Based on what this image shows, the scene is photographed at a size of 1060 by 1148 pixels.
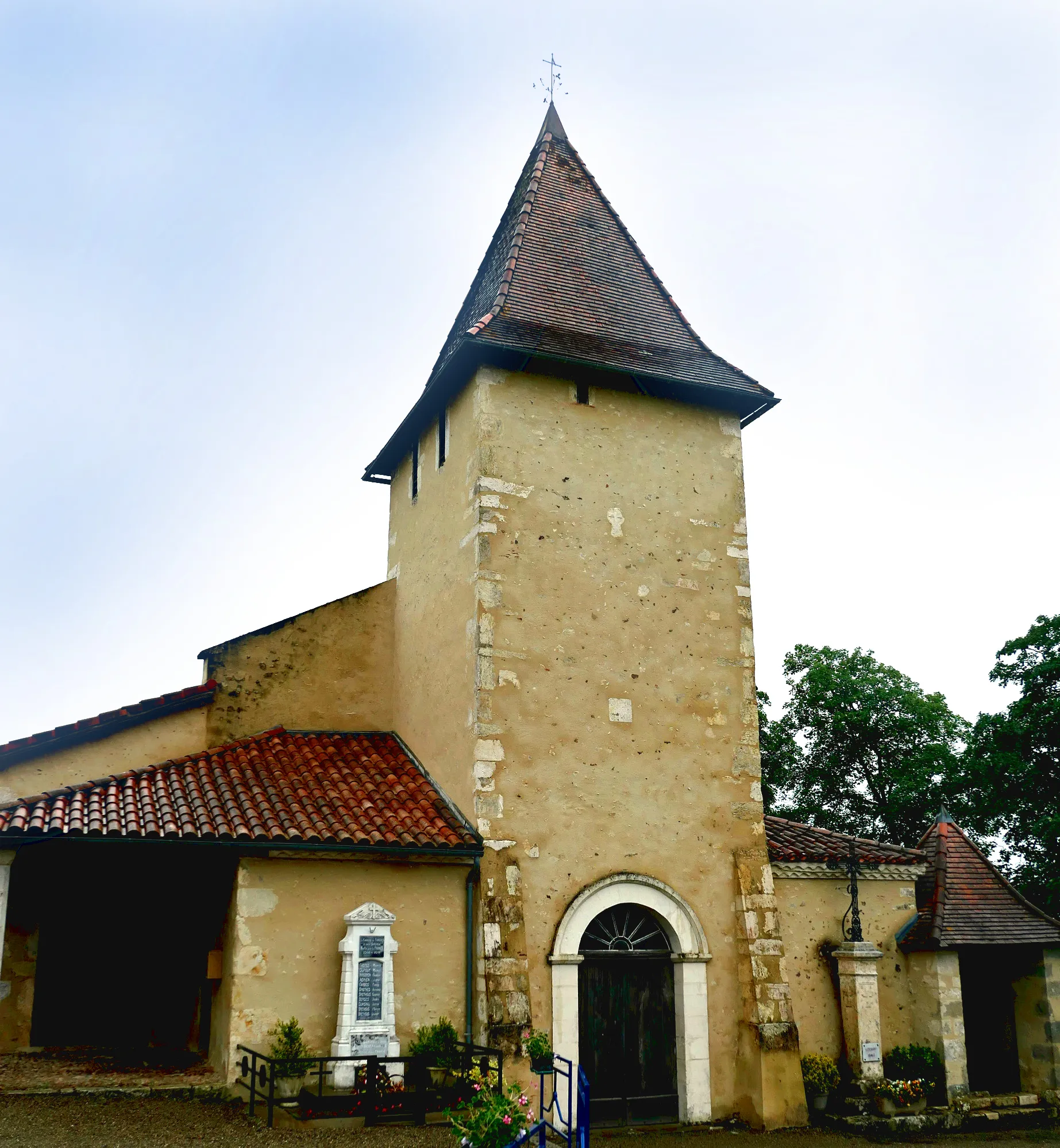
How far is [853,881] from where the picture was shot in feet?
45.1

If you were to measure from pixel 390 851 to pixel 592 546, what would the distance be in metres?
4.55

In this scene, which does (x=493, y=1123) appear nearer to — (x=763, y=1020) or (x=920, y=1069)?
(x=763, y=1020)

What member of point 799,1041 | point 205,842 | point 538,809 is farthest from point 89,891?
point 799,1041

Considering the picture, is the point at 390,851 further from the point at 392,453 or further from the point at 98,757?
the point at 392,453

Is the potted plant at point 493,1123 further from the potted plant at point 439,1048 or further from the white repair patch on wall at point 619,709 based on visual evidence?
the white repair patch on wall at point 619,709

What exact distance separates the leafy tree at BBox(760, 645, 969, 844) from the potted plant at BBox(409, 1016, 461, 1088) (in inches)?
673

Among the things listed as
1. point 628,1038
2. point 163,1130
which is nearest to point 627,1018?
point 628,1038

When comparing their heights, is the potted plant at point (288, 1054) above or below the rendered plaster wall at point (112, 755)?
below

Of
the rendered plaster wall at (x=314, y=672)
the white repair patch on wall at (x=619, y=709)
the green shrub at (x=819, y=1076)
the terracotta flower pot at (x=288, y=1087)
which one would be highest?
the rendered plaster wall at (x=314, y=672)

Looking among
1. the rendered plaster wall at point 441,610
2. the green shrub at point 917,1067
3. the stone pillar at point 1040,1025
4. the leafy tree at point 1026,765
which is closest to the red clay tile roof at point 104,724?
the rendered plaster wall at point 441,610

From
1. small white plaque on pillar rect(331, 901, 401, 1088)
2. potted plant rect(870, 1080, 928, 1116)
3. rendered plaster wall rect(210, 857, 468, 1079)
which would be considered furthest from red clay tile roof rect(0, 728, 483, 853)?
potted plant rect(870, 1080, 928, 1116)

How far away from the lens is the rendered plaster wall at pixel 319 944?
433 inches

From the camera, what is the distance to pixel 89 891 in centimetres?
1435

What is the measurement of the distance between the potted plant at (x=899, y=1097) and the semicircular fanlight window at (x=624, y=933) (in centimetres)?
302
